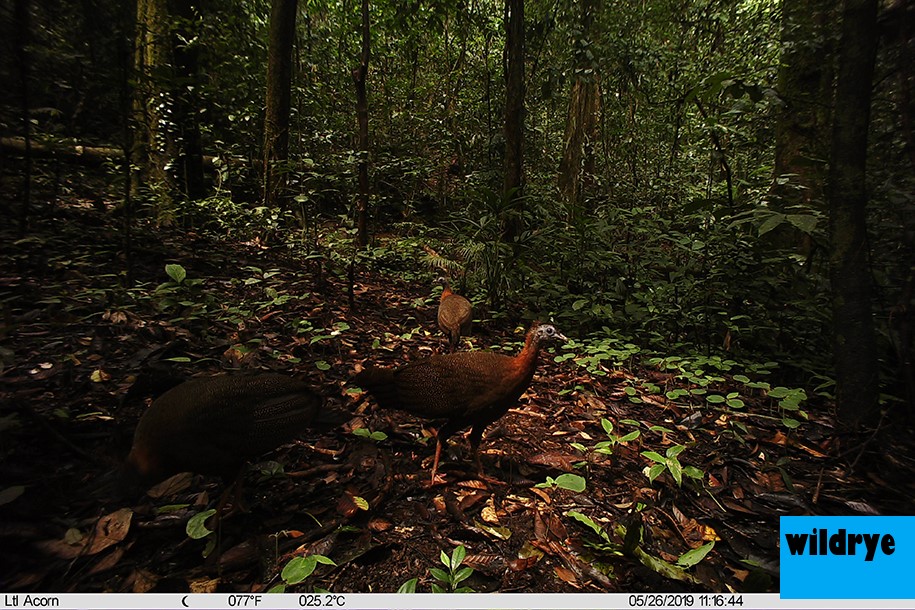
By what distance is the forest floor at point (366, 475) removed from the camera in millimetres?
1594

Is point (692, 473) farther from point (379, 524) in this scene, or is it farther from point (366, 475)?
point (366, 475)

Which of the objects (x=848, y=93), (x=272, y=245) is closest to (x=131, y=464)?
(x=848, y=93)

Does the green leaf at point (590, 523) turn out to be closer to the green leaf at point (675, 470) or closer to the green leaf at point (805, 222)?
the green leaf at point (675, 470)

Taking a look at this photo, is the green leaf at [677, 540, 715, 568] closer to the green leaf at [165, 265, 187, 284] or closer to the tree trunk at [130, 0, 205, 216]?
the green leaf at [165, 265, 187, 284]

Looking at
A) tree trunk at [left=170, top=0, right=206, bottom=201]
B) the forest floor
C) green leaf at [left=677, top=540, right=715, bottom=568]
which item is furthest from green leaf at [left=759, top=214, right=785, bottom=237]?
tree trunk at [left=170, top=0, right=206, bottom=201]

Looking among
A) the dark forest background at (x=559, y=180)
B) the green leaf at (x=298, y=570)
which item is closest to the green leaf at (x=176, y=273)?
the dark forest background at (x=559, y=180)

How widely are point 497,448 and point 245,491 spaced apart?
4.60ft

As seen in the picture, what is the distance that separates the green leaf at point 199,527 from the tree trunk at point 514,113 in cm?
409

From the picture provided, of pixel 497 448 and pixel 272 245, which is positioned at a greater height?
pixel 272 245

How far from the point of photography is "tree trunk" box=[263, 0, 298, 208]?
5.84 m

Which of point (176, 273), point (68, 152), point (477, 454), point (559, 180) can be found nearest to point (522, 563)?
point (477, 454)

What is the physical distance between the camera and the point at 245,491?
2.01 m

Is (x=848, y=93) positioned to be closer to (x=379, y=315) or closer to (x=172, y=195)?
(x=379, y=315)

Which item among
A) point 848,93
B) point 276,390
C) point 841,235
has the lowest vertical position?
point 276,390
